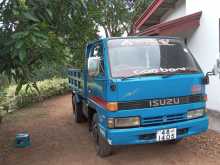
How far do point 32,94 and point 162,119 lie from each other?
9881 millimetres

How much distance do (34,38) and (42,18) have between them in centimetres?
66

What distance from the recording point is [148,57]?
5.80m

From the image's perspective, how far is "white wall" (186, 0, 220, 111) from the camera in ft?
30.7

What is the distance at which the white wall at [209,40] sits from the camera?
30.7 ft

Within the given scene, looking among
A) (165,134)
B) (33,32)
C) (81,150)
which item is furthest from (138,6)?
(33,32)

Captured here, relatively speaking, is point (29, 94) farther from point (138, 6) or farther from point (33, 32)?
point (138, 6)

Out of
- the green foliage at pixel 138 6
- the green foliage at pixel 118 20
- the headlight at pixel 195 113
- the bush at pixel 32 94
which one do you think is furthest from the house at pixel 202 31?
the green foliage at pixel 138 6

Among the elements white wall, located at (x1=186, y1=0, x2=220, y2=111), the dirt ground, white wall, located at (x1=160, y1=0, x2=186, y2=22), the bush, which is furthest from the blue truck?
white wall, located at (x1=160, y1=0, x2=186, y2=22)

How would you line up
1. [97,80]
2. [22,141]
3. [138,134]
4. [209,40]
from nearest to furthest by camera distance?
[138,134] < [97,80] < [22,141] < [209,40]

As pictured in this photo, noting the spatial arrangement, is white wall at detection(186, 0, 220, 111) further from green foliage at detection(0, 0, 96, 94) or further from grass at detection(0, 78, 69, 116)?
grass at detection(0, 78, 69, 116)

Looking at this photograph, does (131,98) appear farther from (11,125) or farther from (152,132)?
(11,125)

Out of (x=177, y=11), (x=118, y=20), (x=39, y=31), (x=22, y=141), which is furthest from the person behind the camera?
(x=118, y=20)

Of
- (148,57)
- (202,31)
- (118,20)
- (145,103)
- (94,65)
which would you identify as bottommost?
(145,103)

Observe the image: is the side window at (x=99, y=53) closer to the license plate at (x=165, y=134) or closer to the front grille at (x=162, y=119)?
the front grille at (x=162, y=119)
